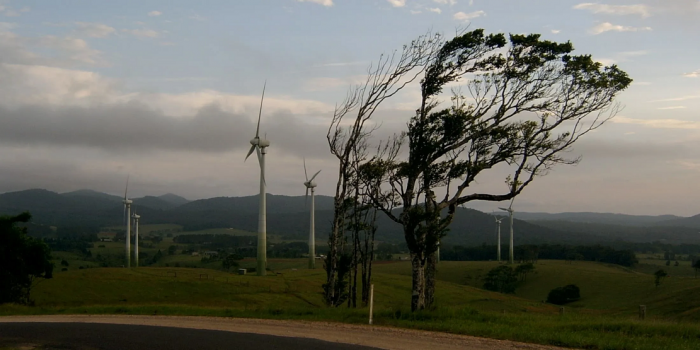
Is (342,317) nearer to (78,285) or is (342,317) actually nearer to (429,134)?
(429,134)

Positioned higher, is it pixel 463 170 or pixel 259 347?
pixel 463 170

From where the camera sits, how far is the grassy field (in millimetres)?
19984

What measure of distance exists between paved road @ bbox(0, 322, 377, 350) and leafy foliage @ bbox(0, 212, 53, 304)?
20.2 m

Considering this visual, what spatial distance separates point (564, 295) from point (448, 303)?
40.1m

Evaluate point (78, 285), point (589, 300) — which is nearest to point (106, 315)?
point (78, 285)

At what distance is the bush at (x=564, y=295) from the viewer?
104 meters

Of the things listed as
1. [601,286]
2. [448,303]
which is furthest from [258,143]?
[601,286]

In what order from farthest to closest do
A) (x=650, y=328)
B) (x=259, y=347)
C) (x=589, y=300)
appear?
(x=589, y=300) < (x=650, y=328) < (x=259, y=347)

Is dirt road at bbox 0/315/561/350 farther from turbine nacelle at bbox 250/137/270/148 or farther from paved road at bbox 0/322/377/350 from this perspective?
turbine nacelle at bbox 250/137/270/148

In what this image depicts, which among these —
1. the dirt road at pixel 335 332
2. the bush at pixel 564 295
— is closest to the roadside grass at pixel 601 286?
the bush at pixel 564 295

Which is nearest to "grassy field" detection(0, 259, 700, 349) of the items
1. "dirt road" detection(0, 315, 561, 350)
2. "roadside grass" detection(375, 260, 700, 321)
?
"roadside grass" detection(375, 260, 700, 321)

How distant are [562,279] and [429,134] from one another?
10443 cm

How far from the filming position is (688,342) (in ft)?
59.5

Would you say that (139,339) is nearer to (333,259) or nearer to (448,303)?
(333,259)
